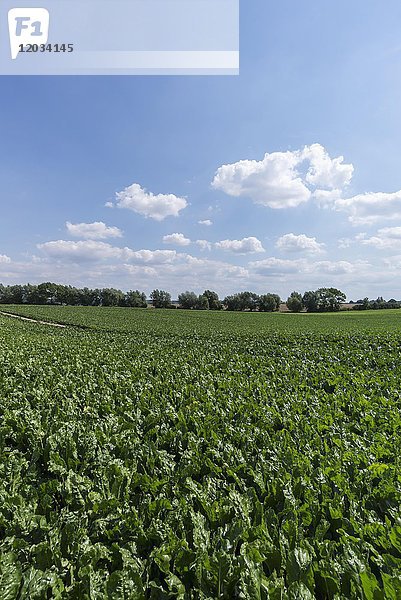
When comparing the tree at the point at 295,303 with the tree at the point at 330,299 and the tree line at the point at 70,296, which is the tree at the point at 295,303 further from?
the tree line at the point at 70,296

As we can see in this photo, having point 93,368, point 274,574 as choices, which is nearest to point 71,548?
point 274,574

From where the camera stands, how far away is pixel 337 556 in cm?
275

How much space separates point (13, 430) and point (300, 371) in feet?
28.8

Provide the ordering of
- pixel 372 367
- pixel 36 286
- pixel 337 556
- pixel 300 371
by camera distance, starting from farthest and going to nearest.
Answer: pixel 36 286 → pixel 372 367 → pixel 300 371 → pixel 337 556

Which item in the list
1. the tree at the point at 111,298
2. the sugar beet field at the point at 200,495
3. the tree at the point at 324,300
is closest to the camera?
the sugar beet field at the point at 200,495

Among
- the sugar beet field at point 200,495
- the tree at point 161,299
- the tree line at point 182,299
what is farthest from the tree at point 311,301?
the sugar beet field at point 200,495

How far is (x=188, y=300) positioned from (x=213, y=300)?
901cm

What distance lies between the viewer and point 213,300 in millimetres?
115438

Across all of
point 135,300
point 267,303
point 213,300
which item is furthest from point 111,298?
point 267,303

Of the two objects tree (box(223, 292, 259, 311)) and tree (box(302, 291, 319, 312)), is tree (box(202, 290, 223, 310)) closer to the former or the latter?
tree (box(223, 292, 259, 311))

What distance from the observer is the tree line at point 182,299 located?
105875 mm

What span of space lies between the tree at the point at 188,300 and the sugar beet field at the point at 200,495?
104595mm

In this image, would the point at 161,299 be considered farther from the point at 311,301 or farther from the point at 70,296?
the point at 311,301

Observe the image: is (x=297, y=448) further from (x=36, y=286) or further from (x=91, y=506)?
(x=36, y=286)
